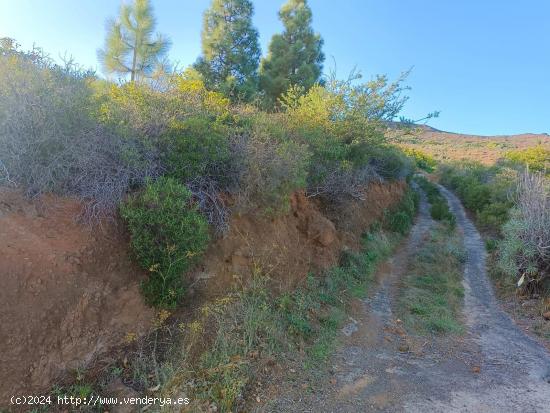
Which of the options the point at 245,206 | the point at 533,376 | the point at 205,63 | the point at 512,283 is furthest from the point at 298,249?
the point at 205,63

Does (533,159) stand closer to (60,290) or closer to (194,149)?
(194,149)

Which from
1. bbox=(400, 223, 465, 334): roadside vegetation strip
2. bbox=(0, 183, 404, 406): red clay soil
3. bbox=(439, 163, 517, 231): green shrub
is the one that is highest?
bbox=(439, 163, 517, 231): green shrub

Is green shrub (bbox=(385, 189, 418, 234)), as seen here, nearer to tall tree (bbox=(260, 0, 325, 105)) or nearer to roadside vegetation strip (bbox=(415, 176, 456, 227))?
roadside vegetation strip (bbox=(415, 176, 456, 227))

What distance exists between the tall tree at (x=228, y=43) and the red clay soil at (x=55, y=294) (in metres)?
12.9

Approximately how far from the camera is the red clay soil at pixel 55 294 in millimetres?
3877

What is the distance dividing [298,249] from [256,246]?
159 cm

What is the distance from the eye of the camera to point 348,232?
35.4 feet

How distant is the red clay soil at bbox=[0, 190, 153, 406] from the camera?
3.88 meters

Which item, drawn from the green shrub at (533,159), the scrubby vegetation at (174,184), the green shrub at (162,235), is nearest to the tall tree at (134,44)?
the scrubby vegetation at (174,184)

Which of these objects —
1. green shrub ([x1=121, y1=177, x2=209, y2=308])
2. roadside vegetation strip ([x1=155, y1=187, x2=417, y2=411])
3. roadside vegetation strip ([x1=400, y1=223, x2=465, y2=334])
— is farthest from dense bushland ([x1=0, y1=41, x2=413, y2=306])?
roadside vegetation strip ([x1=400, y1=223, x2=465, y2=334])

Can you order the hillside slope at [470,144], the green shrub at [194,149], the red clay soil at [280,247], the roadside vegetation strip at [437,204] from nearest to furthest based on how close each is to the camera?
the green shrub at [194,149]
the red clay soil at [280,247]
the roadside vegetation strip at [437,204]
the hillside slope at [470,144]

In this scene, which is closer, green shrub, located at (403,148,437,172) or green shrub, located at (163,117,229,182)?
green shrub, located at (163,117,229,182)

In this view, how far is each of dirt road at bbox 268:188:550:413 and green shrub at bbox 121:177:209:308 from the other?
197cm

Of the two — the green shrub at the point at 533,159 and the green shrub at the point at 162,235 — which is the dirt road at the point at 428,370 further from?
the green shrub at the point at 533,159
